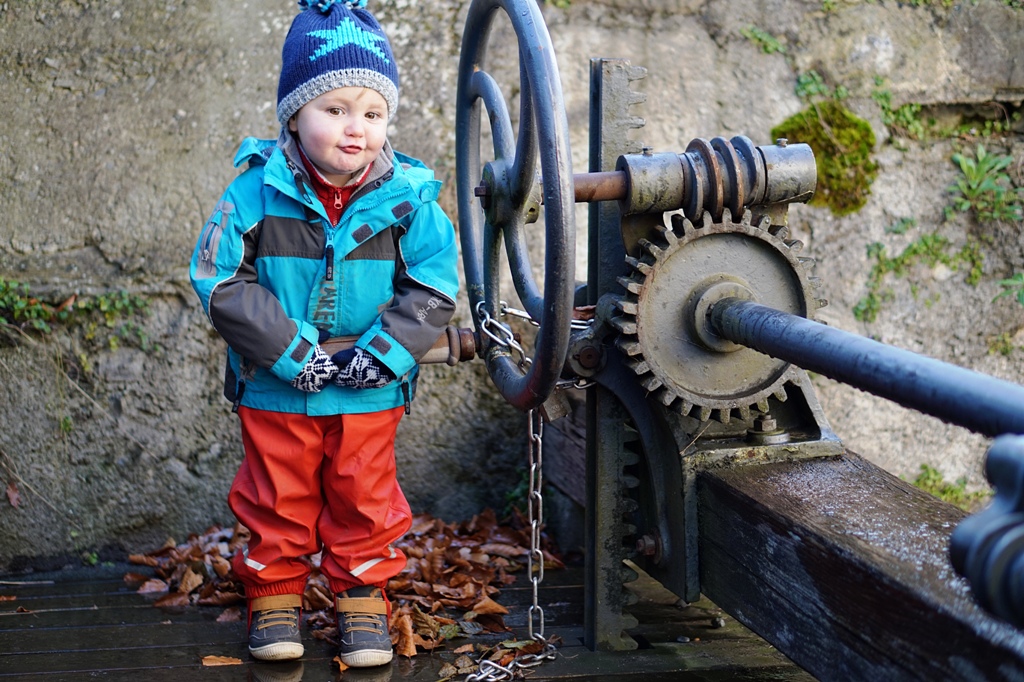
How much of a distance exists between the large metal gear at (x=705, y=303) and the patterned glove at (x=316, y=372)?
26.2 inches

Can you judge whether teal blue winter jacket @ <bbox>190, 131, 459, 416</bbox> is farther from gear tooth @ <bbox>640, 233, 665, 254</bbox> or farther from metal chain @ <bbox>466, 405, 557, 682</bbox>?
gear tooth @ <bbox>640, 233, 665, 254</bbox>

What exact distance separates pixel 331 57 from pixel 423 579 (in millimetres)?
1481

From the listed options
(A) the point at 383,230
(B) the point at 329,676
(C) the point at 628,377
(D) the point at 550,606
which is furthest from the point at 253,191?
(D) the point at 550,606

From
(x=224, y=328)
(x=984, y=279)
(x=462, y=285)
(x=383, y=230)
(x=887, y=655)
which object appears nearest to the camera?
(x=887, y=655)

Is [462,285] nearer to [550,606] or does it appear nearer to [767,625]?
[550,606]

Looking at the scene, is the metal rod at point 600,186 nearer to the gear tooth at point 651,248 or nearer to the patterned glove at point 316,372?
the gear tooth at point 651,248

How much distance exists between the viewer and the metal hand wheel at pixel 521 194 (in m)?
1.82

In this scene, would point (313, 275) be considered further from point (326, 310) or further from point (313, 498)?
point (313, 498)

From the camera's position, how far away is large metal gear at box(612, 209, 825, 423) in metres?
2.13

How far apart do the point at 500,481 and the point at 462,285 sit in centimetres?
67

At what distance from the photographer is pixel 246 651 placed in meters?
2.48

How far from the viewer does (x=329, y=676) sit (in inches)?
92.4

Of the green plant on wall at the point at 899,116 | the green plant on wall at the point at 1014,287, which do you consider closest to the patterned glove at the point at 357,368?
the green plant on wall at the point at 899,116

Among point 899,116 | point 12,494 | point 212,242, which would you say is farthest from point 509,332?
point 899,116
